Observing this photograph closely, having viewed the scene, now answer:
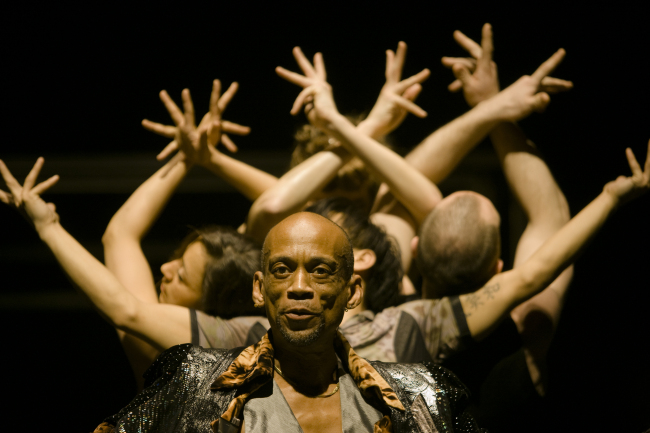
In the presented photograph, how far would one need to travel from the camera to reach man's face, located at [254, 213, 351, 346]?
1.33 metres

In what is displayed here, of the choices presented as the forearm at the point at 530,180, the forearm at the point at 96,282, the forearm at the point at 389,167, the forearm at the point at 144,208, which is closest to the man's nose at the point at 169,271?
the forearm at the point at 144,208

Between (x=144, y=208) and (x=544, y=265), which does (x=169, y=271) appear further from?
(x=544, y=265)

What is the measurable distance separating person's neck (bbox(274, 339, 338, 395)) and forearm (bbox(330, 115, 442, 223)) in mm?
908

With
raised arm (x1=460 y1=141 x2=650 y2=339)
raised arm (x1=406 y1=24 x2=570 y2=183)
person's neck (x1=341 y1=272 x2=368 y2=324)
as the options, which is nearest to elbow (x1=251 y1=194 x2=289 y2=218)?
person's neck (x1=341 y1=272 x2=368 y2=324)

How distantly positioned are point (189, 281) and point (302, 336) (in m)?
0.84

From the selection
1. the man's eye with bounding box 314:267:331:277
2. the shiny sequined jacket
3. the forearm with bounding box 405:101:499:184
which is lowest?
the shiny sequined jacket

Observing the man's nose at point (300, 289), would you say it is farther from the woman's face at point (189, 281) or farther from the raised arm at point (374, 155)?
the raised arm at point (374, 155)

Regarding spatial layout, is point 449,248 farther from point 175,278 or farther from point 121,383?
point 121,383

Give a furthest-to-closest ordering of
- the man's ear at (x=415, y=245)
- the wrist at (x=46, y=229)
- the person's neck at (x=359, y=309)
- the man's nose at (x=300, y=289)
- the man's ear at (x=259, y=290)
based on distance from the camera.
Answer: the man's ear at (x=415, y=245) < the person's neck at (x=359, y=309) < the wrist at (x=46, y=229) < the man's ear at (x=259, y=290) < the man's nose at (x=300, y=289)

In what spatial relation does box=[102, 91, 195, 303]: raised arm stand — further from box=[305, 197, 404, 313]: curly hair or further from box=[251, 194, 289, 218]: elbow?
box=[305, 197, 404, 313]: curly hair

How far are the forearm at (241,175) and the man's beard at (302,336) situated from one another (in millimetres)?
1068

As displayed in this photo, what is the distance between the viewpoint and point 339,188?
2.44 metres

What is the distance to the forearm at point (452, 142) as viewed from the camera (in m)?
2.29

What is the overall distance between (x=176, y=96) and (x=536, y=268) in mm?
1623
